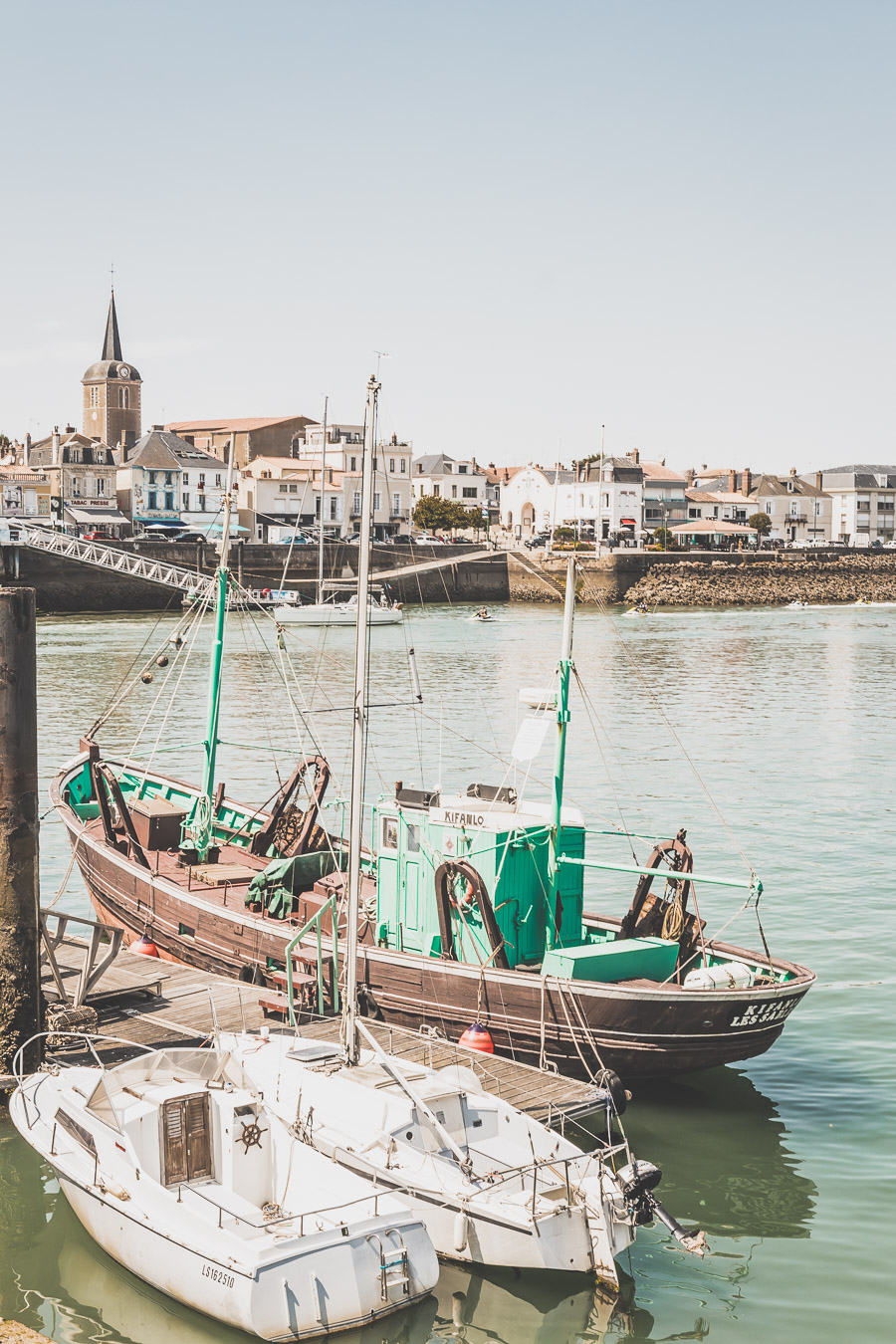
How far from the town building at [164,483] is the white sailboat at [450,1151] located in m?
116

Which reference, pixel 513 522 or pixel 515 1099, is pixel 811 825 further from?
pixel 513 522

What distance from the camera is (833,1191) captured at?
14164 mm

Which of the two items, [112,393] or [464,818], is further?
[112,393]

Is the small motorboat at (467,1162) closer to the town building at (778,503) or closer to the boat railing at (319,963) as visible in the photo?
the boat railing at (319,963)

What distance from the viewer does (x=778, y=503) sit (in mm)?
174625

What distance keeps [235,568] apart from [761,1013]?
64335mm

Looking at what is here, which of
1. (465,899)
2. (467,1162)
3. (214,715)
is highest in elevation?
(214,715)

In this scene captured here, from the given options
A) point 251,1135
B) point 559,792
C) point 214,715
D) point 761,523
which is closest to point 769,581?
point 761,523

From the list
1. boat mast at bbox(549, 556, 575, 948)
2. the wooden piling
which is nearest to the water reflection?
boat mast at bbox(549, 556, 575, 948)

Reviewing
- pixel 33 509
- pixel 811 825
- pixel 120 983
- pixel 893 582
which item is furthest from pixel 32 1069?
pixel 893 582

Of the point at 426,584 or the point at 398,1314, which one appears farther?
the point at 426,584

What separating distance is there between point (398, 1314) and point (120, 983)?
6874 millimetres

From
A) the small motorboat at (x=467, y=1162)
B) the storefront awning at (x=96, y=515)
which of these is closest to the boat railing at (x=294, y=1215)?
the small motorboat at (x=467, y=1162)

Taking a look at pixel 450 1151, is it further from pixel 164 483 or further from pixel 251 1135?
pixel 164 483
